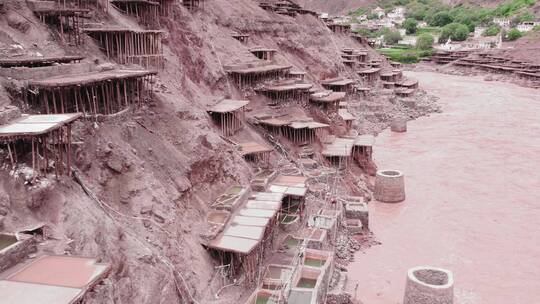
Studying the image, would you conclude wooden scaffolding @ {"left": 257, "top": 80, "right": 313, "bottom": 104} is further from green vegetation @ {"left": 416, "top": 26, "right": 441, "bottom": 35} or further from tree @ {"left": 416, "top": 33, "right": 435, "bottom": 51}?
green vegetation @ {"left": 416, "top": 26, "right": 441, "bottom": 35}

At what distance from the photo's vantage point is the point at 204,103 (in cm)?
2717

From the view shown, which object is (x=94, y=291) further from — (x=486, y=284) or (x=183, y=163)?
(x=486, y=284)

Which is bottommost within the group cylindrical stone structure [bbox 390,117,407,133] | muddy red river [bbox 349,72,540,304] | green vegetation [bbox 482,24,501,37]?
muddy red river [bbox 349,72,540,304]

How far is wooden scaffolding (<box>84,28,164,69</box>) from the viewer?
22.5 meters

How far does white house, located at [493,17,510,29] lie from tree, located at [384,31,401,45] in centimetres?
2516

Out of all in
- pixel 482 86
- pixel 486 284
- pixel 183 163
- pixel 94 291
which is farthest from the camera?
pixel 482 86

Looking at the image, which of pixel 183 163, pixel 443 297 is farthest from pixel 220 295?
pixel 443 297

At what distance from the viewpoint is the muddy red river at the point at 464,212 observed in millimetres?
23047

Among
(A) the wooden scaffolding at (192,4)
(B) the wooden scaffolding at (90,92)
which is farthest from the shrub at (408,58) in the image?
(B) the wooden scaffolding at (90,92)

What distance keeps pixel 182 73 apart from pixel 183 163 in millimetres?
7961

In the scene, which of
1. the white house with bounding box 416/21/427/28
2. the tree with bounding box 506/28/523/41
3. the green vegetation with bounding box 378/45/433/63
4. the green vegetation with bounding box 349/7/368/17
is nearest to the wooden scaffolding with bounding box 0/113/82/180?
the green vegetation with bounding box 378/45/433/63

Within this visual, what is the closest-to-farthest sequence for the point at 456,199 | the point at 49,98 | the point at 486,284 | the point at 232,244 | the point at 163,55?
the point at 49,98, the point at 232,244, the point at 486,284, the point at 163,55, the point at 456,199

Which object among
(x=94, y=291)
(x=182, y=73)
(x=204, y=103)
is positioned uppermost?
(x=182, y=73)

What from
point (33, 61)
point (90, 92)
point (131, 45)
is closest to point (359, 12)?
point (131, 45)
